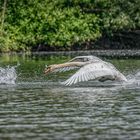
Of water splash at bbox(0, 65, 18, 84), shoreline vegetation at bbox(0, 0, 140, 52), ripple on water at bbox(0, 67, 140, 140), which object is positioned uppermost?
shoreline vegetation at bbox(0, 0, 140, 52)

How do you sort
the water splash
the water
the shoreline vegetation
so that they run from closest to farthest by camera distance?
the water < the water splash < the shoreline vegetation

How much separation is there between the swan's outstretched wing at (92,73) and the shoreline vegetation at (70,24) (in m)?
38.5

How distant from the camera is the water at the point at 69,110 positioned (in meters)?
14.7

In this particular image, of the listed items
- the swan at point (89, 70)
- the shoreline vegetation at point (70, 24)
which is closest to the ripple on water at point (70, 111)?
the swan at point (89, 70)

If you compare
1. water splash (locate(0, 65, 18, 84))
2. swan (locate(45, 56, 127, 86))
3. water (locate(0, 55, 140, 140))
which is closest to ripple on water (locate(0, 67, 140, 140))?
water (locate(0, 55, 140, 140))

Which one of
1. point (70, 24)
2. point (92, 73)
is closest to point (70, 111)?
point (92, 73)

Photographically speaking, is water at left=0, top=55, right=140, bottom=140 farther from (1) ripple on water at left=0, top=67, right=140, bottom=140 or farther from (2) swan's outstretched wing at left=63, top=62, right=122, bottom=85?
(2) swan's outstretched wing at left=63, top=62, right=122, bottom=85

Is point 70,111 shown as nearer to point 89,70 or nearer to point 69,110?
point 69,110

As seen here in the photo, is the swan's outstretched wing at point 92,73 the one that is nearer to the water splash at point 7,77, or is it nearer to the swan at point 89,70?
the swan at point 89,70

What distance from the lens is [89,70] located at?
24.2 metres

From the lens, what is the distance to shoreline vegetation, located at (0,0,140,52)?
64.2 meters

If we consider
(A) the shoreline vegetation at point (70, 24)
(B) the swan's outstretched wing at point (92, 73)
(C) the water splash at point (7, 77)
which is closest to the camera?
(B) the swan's outstretched wing at point (92, 73)

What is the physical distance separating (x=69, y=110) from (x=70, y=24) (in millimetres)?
49301

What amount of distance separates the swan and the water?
0.32 m
